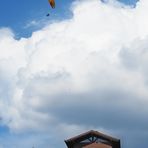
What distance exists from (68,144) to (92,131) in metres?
3.53

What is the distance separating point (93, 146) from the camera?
129375 mm

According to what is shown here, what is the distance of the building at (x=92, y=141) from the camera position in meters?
130

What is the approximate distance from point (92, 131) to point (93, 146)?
1.91 metres

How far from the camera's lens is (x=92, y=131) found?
129750 millimetres

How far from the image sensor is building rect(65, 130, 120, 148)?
130000 millimetres

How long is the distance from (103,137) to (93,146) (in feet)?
6.21

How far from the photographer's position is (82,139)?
13050 centimetres

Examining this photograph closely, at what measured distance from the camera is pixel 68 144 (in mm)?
130375

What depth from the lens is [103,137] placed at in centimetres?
13025

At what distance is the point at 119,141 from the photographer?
130m

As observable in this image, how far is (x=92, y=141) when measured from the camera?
13012 cm

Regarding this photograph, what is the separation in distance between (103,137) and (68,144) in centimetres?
453
